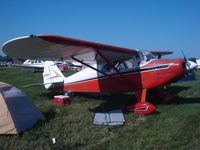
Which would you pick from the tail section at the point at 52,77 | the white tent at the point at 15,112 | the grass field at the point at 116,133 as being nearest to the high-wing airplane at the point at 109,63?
the tail section at the point at 52,77

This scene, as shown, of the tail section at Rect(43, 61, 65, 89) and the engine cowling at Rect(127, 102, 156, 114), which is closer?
the engine cowling at Rect(127, 102, 156, 114)

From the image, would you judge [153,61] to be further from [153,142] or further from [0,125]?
[0,125]

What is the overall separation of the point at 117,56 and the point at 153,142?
12.3 feet

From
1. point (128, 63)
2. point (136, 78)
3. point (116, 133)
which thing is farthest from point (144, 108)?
point (128, 63)

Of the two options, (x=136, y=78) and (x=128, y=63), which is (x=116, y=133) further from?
(x=128, y=63)

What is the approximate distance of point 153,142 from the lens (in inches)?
133

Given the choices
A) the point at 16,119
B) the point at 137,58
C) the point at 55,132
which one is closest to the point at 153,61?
the point at 137,58

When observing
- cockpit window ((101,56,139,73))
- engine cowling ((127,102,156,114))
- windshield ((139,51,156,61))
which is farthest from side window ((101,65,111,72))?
engine cowling ((127,102,156,114))

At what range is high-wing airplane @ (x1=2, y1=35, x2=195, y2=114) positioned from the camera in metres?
4.33

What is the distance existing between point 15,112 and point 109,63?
3082 mm

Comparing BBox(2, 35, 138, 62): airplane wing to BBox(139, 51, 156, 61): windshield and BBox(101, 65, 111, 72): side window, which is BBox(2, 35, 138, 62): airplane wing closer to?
BBox(139, 51, 156, 61): windshield

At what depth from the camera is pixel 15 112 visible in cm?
400

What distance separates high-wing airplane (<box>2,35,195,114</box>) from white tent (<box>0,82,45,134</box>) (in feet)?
3.69

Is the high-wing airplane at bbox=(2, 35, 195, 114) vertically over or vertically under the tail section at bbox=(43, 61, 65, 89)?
over
